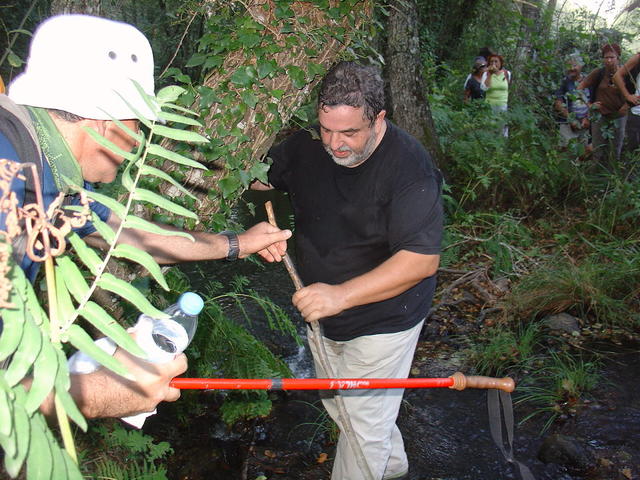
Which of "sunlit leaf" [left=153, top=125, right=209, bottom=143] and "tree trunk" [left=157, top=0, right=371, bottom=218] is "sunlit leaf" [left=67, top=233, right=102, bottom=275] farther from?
"tree trunk" [left=157, top=0, right=371, bottom=218]

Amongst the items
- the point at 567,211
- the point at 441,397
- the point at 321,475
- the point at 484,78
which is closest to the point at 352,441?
the point at 321,475

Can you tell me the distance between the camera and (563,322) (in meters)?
5.29

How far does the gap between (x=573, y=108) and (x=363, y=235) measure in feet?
23.7

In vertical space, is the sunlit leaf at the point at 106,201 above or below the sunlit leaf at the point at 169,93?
below

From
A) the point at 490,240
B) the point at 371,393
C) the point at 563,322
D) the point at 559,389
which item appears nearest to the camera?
the point at 371,393

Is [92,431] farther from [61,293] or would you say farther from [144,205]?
[61,293]

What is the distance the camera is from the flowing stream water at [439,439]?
385 cm

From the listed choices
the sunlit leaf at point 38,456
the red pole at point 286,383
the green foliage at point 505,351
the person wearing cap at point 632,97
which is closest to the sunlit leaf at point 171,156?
the sunlit leaf at point 38,456

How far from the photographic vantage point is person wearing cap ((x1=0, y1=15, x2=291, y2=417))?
1.60 metres

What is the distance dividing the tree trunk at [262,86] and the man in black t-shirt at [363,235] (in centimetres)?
15

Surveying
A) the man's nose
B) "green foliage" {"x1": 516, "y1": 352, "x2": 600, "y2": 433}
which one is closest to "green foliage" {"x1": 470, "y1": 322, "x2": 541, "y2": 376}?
"green foliage" {"x1": 516, "y1": 352, "x2": 600, "y2": 433}

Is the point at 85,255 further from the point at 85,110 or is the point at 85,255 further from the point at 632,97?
the point at 632,97

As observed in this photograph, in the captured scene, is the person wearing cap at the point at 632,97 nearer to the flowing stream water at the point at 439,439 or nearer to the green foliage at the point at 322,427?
the flowing stream water at the point at 439,439

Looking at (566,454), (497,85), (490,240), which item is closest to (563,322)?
(490,240)
